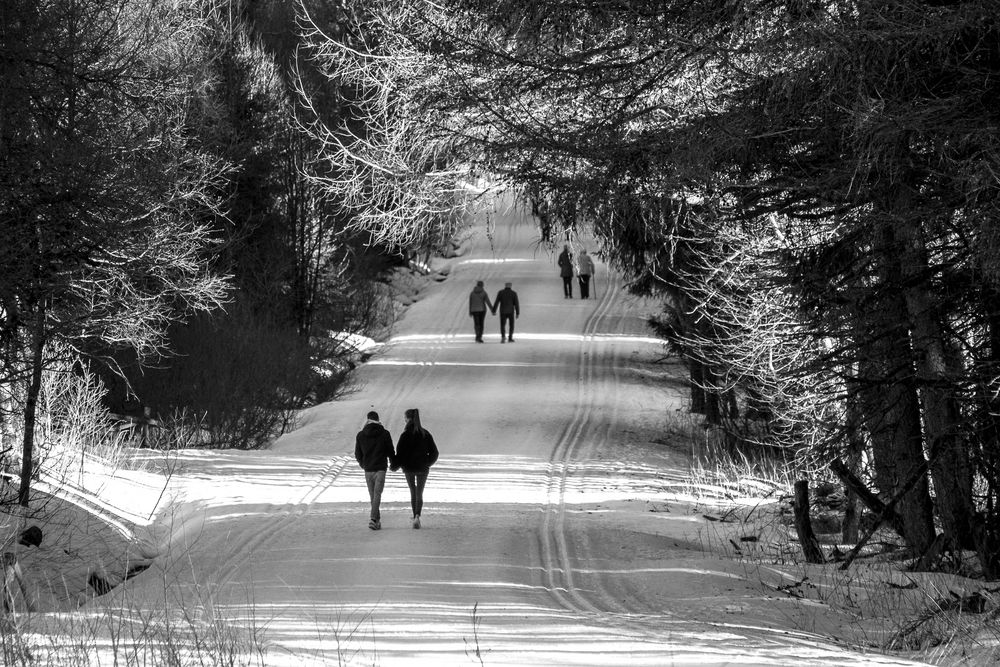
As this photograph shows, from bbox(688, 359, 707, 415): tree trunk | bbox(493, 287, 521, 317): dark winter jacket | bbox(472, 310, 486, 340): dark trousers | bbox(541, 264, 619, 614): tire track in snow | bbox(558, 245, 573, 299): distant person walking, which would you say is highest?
bbox(558, 245, 573, 299): distant person walking

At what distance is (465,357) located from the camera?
31.2 meters

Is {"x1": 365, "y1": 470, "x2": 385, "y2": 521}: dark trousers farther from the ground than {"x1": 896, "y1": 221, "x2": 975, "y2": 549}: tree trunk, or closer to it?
closer to it

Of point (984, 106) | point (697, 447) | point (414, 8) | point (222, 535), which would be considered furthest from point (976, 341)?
point (697, 447)

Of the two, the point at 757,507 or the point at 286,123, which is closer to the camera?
the point at 757,507

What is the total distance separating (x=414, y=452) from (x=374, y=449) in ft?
1.63

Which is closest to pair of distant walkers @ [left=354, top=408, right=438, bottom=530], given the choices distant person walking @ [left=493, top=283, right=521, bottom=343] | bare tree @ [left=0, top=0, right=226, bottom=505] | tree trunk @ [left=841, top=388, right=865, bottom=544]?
bare tree @ [left=0, top=0, right=226, bottom=505]

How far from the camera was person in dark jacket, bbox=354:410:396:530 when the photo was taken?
1346 cm

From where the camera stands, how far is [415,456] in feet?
44.5

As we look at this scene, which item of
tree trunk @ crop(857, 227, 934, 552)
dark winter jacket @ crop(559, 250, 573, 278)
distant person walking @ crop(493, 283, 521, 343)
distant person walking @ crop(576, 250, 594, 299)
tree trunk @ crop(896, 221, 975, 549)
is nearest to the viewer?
tree trunk @ crop(896, 221, 975, 549)

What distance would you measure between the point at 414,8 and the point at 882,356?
252 inches

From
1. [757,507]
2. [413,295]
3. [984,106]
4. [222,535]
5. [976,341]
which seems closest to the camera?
[984,106]

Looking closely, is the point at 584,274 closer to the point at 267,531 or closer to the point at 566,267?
the point at 566,267

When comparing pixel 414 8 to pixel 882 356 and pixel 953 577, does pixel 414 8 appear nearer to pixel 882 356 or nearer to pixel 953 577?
pixel 882 356

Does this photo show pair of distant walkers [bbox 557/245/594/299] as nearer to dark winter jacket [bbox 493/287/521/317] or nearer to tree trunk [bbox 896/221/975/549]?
dark winter jacket [bbox 493/287/521/317]
